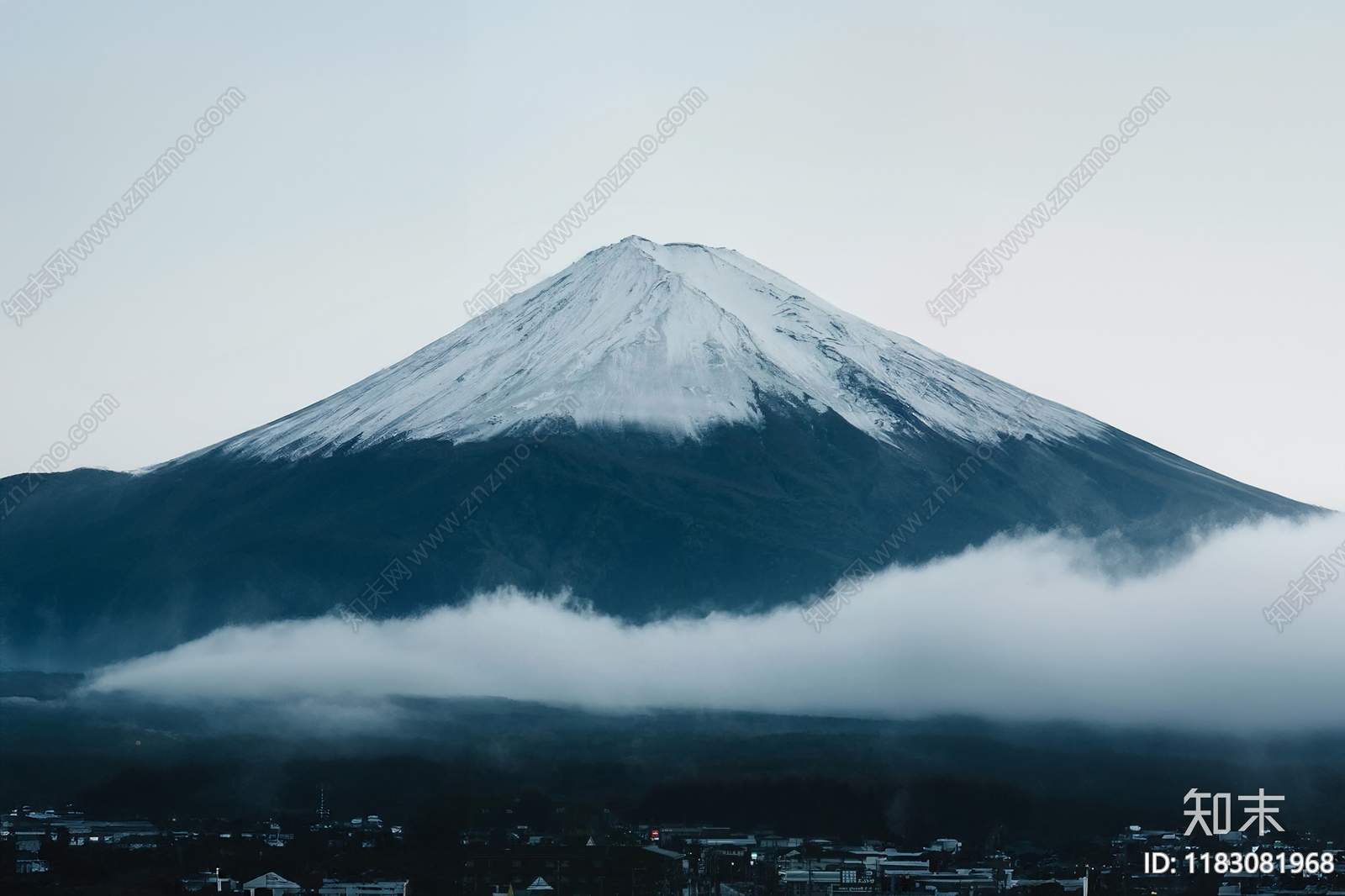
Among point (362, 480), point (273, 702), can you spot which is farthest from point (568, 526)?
point (273, 702)

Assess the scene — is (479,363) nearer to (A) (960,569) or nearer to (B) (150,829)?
(A) (960,569)

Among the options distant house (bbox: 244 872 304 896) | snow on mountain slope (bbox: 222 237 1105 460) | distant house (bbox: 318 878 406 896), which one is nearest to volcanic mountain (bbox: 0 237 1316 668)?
snow on mountain slope (bbox: 222 237 1105 460)

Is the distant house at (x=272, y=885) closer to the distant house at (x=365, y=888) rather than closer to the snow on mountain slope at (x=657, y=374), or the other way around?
the distant house at (x=365, y=888)

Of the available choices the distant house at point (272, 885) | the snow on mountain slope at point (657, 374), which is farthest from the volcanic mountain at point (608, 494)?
the distant house at point (272, 885)

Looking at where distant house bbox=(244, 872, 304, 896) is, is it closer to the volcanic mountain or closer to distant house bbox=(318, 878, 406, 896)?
distant house bbox=(318, 878, 406, 896)

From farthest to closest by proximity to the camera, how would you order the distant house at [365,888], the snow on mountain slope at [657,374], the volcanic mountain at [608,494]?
the snow on mountain slope at [657,374], the volcanic mountain at [608,494], the distant house at [365,888]
